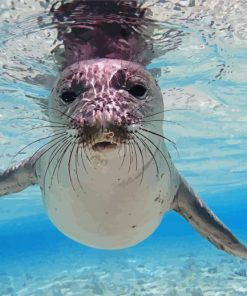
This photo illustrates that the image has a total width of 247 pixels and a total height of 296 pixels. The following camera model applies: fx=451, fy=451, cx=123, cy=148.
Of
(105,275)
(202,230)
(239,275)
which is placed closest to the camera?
(202,230)

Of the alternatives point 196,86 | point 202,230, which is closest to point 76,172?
point 202,230

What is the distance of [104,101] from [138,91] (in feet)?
2.83

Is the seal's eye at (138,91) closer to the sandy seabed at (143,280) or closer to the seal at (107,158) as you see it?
the seal at (107,158)

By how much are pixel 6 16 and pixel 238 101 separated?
343 inches

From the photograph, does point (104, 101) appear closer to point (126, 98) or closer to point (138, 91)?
point (126, 98)

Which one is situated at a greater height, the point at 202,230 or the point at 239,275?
→ the point at 202,230

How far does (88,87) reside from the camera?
4805mm

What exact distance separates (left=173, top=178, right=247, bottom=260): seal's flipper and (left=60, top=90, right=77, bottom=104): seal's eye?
251 cm

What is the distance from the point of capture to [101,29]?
732 centimetres

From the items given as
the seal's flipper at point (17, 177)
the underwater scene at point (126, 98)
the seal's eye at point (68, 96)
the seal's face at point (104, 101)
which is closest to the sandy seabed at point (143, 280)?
the underwater scene at point (126, 98)

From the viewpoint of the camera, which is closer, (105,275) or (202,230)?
(202,230)

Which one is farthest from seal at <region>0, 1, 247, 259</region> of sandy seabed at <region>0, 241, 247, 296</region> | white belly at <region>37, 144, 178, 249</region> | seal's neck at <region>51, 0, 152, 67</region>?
sandy seabed at <region>0, 241, 247, 296</region>

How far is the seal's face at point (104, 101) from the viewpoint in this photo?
3.80 meters

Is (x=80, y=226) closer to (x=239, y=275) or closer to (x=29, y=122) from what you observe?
(x=29, y=122)
